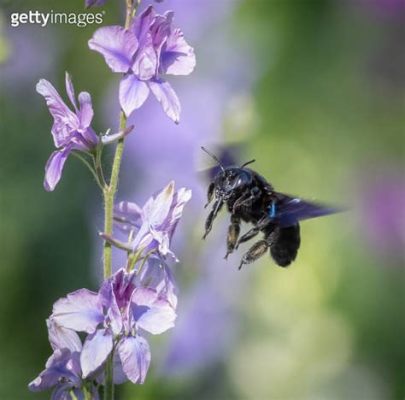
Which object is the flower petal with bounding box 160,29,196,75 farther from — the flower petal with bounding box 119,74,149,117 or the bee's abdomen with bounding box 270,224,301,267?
the bee's abdomen with bounding box 270,224,301,267

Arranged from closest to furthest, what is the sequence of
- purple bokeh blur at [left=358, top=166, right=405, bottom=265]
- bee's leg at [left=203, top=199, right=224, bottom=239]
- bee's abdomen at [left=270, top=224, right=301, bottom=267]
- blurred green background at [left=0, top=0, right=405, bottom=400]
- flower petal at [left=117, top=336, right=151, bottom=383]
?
flower petal at [left=117, top=336, right=151, bottom=383] < bee's leg at [left=203, top=199, right=224, bottom=239] < bee's abdomen at [left=270, top=224, right=301, bottom=267] < blurred green background at [left=0, top=0, right=405, bottom=400] < purple bokeh blur at [left=358, top=166, right=405, bottom=265]

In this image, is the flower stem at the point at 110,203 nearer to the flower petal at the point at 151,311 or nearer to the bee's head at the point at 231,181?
the flower petal at the point at 151,311

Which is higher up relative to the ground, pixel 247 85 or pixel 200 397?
pixel 247 85

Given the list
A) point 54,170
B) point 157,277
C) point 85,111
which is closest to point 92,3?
point 85,111

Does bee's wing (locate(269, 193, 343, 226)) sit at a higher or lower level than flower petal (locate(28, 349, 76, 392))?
higher

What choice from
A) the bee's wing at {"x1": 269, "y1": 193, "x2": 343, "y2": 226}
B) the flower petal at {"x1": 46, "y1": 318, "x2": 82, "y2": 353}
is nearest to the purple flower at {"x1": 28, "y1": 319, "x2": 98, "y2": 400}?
→ the flower petal at {"x1": 46, "y1": 318, "x2": 82, "y2": 353}

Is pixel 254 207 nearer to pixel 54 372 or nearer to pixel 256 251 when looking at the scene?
pixel 256 251

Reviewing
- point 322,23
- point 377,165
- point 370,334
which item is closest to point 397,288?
point 370,334

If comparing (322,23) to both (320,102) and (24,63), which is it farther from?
(24,63)
